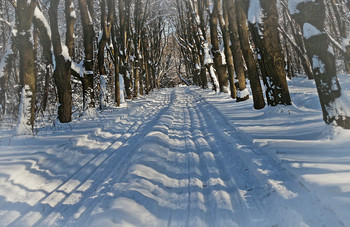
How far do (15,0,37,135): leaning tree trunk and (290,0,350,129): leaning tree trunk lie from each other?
24.6 ft

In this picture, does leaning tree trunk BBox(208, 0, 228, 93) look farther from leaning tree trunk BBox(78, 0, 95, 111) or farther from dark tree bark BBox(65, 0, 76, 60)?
dark tree bark BBox(65, 0, 76, 60)

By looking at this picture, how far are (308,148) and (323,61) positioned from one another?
74.6 inches

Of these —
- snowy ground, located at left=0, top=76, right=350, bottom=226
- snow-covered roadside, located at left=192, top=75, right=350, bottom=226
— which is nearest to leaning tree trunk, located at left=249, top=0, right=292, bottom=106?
snow-covered roadside, located at left=192, top=75, right=350, bottom=226

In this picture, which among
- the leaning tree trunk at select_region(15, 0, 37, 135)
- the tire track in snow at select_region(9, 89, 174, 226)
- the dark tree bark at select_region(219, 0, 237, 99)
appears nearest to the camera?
the tire track in snow at select_region(9, 89, 174, 226)

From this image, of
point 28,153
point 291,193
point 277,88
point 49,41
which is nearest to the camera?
point 291,193

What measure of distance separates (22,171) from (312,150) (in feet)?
17.5

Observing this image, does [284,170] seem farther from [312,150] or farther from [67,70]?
[67,70]

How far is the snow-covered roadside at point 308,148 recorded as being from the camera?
9.80 feet

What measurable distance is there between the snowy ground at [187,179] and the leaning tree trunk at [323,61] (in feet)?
1.16

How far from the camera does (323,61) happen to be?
5082 millimetres

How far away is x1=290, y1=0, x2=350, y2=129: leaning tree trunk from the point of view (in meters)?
5.02

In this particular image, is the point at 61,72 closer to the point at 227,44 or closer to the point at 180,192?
the point at 180,192

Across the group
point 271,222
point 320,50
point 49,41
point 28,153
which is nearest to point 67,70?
point 49,41

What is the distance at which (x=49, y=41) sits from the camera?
9297 mm
